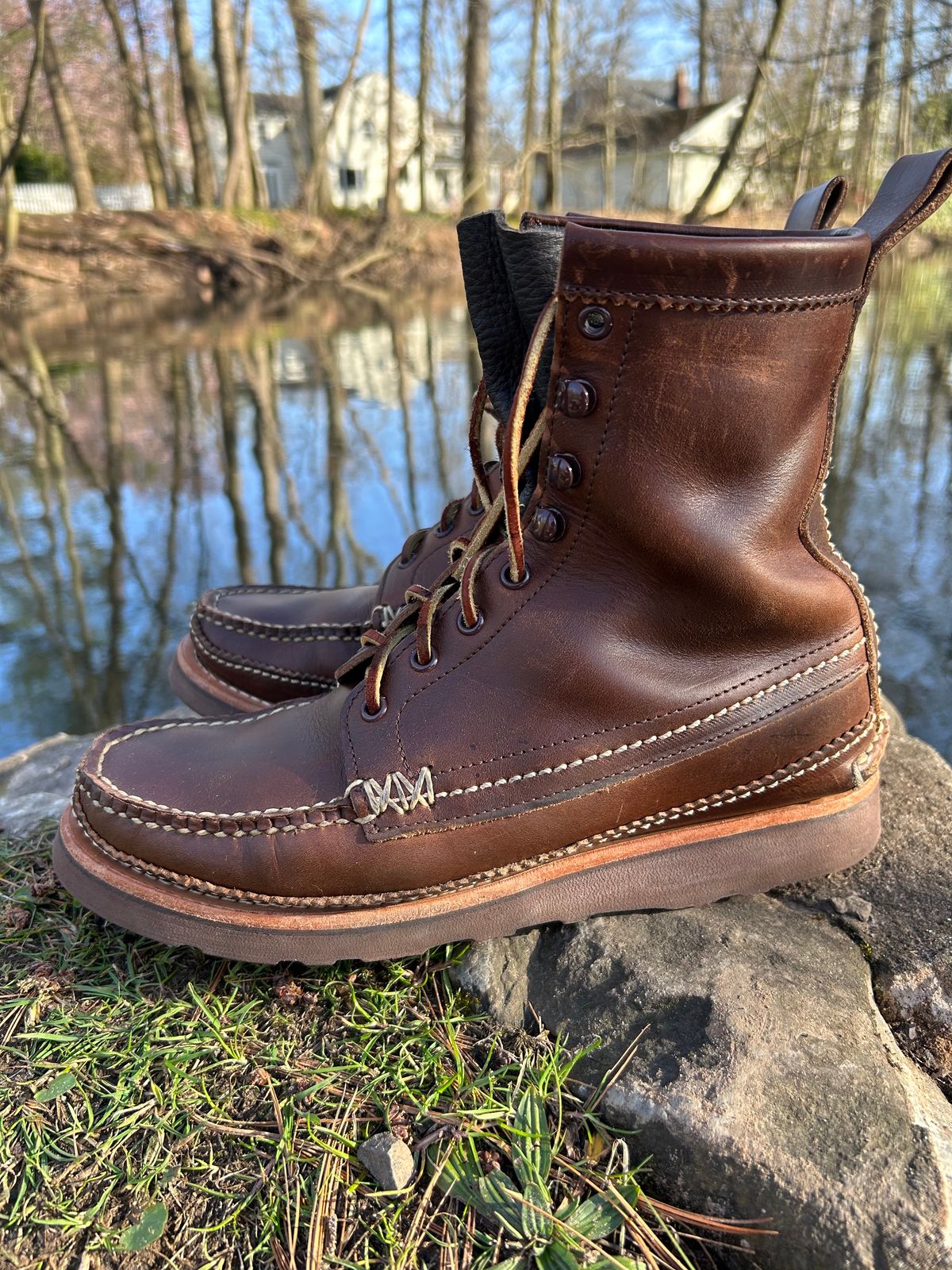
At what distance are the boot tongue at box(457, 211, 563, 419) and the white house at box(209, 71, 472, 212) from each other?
35.2 meters

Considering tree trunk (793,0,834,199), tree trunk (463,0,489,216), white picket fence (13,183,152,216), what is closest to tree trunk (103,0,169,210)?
white picket fence (13,183,152,216)

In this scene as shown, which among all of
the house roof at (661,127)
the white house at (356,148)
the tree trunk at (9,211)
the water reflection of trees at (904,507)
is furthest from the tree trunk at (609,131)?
the water reflection of trees at (904,507)

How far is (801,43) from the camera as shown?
61.2 ft

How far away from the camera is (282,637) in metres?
1.82

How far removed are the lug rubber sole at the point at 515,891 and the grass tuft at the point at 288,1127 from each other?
76mm

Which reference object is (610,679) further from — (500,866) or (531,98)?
(531,98)

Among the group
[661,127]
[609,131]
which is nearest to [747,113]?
[609,131]

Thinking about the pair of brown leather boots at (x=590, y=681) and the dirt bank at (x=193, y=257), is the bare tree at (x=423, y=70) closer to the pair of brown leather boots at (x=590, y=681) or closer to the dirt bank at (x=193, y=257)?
the dirt bank at (x=193, y=257)

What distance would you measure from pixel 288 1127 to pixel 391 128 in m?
19.8

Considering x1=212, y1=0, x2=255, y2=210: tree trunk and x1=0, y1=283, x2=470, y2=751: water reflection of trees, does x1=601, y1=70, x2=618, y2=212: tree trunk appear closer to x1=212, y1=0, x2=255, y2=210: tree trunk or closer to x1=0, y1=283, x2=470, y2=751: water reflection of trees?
x1=212, y1=0, x2=255, y2=210: tree trunk

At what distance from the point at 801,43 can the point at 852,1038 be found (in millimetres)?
22994

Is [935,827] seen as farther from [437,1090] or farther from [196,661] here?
[196,661]

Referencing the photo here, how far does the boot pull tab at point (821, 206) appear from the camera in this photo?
1178 mm

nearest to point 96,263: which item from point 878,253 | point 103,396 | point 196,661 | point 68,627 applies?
point 103,396
